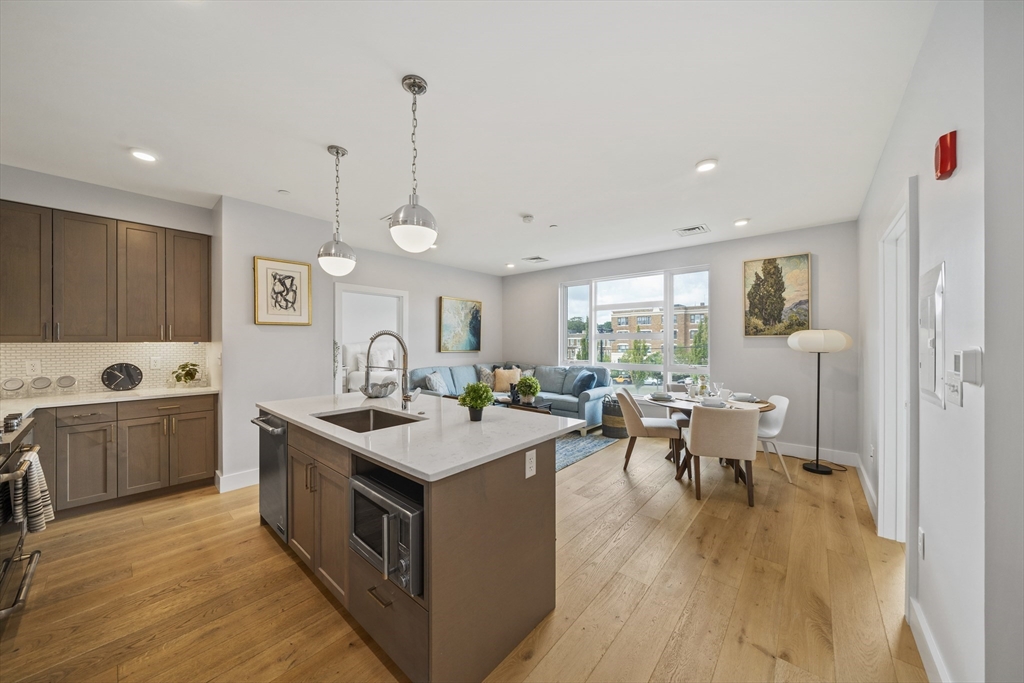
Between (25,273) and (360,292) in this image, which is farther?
(360,292)

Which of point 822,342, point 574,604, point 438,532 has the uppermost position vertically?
point 822,342

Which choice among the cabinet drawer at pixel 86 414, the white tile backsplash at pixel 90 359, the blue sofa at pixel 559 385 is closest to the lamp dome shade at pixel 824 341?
the blue sofa at pixel 559 385

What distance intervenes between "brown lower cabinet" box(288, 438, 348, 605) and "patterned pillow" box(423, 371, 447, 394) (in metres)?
3.39

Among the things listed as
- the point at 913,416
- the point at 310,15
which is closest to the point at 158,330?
the point at 310,15

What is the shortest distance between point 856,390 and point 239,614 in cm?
540

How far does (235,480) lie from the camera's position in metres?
3.45

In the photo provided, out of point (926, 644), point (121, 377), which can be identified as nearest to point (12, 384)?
point (121, 377)

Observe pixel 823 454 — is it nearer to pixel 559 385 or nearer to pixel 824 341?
pixel 824 341

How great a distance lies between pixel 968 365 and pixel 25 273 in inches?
212

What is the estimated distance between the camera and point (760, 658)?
161cm

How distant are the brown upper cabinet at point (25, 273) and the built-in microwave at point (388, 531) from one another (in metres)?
3.26

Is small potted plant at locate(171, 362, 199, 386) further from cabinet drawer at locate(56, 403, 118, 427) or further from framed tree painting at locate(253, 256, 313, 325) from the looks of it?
framed tree painting at locate(253, 256, 313, 325)

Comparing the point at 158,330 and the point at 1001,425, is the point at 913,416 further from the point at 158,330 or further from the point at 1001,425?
the point at 158,330

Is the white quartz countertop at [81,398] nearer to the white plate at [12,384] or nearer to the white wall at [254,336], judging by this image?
the white plate at [12,384]
